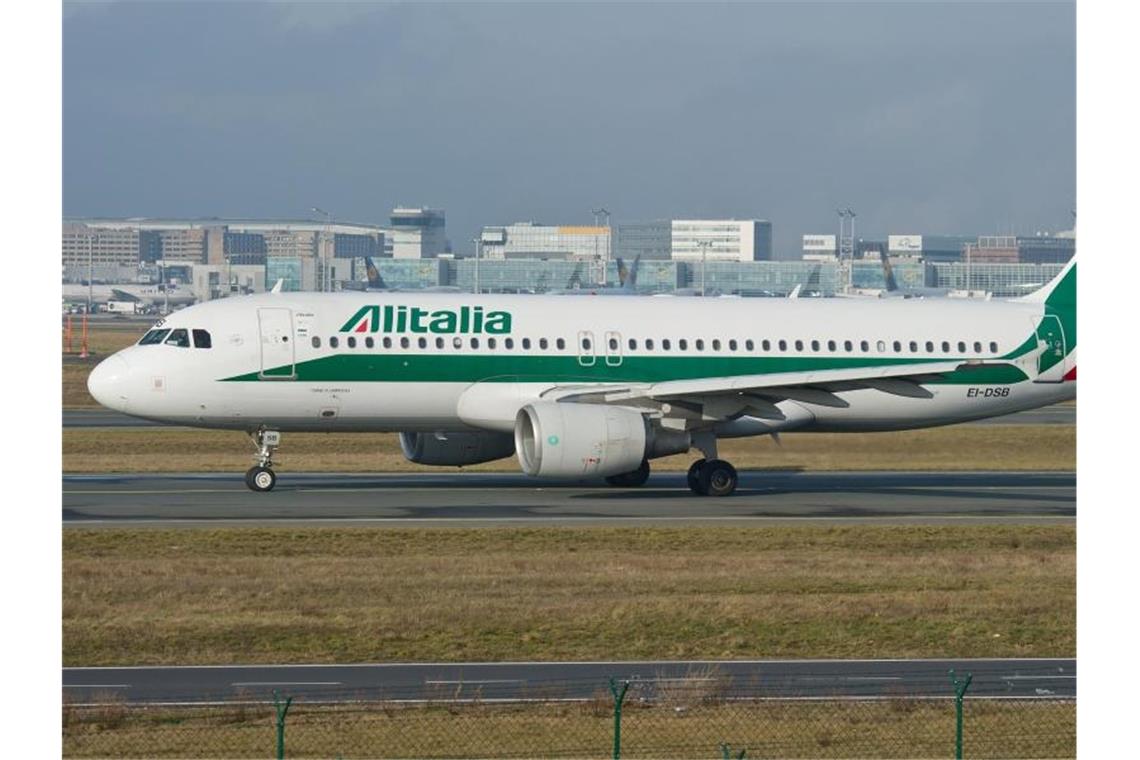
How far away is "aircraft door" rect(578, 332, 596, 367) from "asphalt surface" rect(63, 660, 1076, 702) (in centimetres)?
1742

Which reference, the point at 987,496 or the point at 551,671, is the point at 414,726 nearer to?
the point at 551,671

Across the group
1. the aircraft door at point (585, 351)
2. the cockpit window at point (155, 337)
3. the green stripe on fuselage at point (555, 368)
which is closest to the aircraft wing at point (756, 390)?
the green stripe on fuselage at point (555, 368)

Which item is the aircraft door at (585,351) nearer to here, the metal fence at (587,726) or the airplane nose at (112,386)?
the airplane nose at (112,386)

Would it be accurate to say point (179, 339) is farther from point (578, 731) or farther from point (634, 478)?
point (578, 731)

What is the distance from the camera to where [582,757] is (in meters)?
16.7

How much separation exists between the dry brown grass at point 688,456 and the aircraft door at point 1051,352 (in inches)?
213

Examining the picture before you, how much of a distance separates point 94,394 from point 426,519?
24.8 feet

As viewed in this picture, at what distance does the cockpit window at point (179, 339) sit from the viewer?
3681 cm

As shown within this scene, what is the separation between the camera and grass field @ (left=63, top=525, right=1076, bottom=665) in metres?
22.5

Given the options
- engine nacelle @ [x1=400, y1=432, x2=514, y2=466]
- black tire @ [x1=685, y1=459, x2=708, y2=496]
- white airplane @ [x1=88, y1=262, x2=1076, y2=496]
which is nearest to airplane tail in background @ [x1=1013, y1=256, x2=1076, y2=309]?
white airplane @ [x1=88, y1=262, x2=1076, y2=496]

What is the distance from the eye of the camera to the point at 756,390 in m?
37.0

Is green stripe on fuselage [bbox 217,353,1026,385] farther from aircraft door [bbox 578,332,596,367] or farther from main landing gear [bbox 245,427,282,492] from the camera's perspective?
main landing gear [bbox 245,427,282,492]

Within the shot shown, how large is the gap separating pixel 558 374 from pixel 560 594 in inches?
523

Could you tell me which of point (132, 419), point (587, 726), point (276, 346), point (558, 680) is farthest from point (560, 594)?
point (132, 419)
